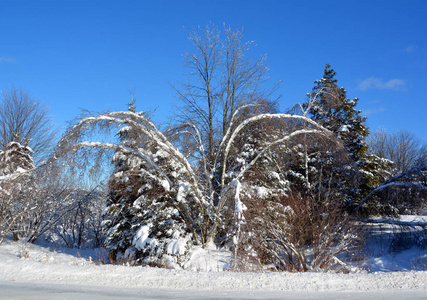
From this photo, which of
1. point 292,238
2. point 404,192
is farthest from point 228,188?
point 404,192

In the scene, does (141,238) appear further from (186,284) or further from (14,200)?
(186,284)

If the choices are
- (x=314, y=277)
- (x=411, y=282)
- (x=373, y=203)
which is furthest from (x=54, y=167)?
(x=373, y=203)

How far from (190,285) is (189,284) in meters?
0.04

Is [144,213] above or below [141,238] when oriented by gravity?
above

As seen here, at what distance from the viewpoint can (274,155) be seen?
54.6 ft

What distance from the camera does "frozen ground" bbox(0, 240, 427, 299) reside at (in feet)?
16.1

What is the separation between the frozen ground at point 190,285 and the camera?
4.90 meters

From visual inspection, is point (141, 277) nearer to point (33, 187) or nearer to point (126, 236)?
point (126, 236)

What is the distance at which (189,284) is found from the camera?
18.3 feet

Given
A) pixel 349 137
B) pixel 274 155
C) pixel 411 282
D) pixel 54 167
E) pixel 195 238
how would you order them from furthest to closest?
1. pixel 349 137
2. pixel 274 155
3. pixel 195 238
4. pixel 54 167
5. pixel 411 282

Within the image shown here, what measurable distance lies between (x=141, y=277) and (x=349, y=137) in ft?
57.2

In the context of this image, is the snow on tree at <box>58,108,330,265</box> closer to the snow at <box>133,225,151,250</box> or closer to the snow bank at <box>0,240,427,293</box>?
the snow at <box>133,225,151,250</box>

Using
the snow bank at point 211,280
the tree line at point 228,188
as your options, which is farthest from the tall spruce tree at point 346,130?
the snow bank at point 211,280

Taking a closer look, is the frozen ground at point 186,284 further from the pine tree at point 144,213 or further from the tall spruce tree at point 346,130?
the tall spruce tree at point 346,130
